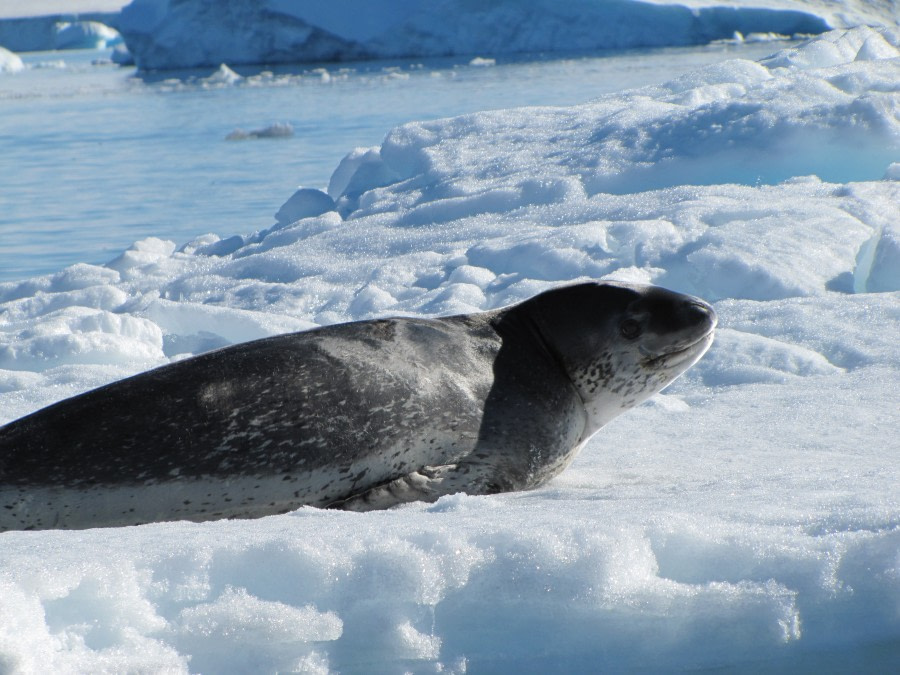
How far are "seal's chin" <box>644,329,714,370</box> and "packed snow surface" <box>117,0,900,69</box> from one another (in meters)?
25.2

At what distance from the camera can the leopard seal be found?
2.52m

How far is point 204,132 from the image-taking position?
17.8 meters

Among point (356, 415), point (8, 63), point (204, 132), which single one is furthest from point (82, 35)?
point (356, 415)

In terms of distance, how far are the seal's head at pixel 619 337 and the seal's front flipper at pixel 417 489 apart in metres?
0.55

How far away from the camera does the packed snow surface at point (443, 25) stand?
2719cm

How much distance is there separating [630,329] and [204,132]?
1563cm

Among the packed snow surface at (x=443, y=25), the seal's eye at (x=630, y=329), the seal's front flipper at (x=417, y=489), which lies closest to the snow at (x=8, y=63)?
the packed snow surface at (x=443, y=25)

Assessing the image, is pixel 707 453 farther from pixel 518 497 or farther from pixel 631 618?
pixel 631 618

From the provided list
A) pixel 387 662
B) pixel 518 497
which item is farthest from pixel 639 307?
pixel 387 662

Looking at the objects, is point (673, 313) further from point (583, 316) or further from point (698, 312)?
point (583, 316)

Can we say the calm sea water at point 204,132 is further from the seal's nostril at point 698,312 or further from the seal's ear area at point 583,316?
the seal's nostril at point 698,312

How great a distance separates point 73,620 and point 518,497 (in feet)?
3.93

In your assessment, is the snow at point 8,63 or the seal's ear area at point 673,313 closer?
the seal's ear area at point 673,313

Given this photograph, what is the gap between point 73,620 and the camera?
65.0 inches
